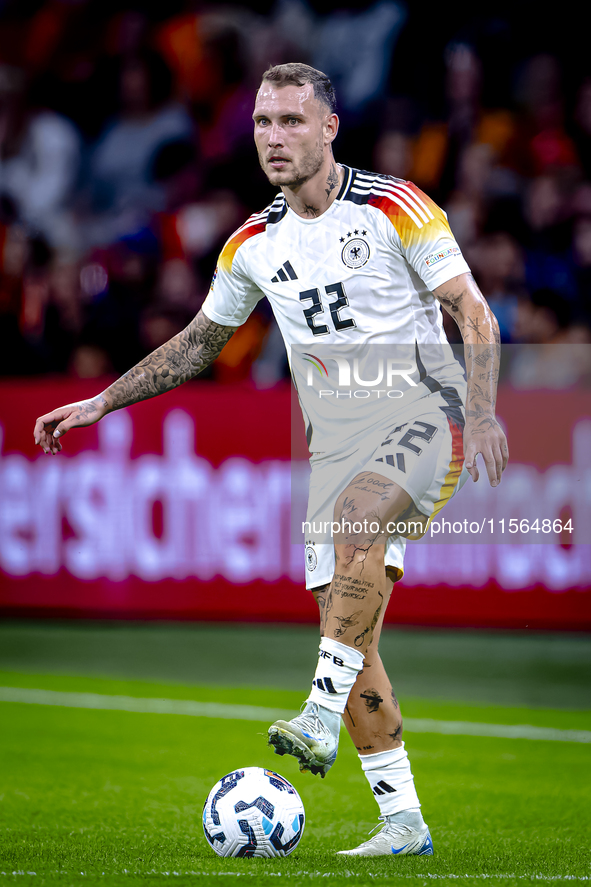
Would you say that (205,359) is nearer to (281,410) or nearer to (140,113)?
(281,410)

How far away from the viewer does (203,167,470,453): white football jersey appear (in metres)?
4.00

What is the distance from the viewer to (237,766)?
5.97 meters

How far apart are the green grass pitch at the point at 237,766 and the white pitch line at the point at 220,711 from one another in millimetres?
112

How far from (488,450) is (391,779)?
4.51 ft

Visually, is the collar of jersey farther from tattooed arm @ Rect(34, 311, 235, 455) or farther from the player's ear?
tattooed arm @ Rect(34, 311, 235, 455)

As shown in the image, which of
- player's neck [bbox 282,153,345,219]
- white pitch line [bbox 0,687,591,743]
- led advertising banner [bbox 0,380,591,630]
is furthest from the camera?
led advertising banner [bbox 0,380,591,630]

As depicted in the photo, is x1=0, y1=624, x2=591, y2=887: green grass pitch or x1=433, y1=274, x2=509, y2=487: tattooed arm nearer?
x1=433, y1=274, x2=509, y2=487: tattooed arm

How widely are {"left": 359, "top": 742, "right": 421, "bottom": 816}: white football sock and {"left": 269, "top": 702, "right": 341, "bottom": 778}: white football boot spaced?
70 cm

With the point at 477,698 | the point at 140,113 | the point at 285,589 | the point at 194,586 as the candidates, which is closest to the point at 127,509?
the point at 194,586

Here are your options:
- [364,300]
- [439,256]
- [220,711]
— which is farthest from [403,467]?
[220,711]

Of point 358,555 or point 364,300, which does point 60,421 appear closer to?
point 364,300

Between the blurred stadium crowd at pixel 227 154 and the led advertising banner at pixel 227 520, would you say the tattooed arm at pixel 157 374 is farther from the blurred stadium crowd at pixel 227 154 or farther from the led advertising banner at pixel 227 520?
the blurred stadium crowd at pixel 227 154

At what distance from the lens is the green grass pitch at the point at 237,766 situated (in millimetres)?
4027

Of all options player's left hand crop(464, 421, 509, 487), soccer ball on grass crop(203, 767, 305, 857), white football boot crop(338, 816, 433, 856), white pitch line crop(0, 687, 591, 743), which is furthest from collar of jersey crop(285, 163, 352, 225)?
white pitch line crop(0, 687, 591, 743)
